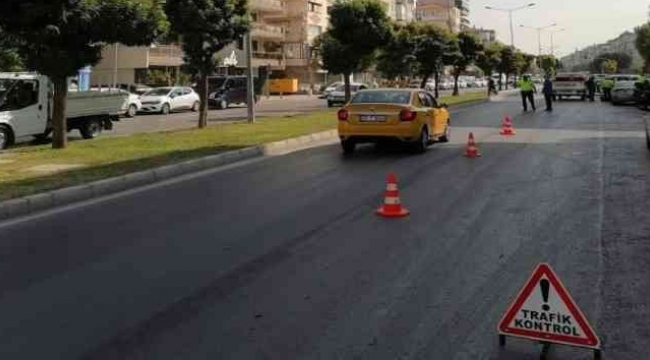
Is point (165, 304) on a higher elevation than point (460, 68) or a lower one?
lower

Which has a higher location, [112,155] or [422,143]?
[422,143]

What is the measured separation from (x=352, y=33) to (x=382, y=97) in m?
16.6

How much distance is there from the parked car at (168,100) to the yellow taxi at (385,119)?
22.0 metres

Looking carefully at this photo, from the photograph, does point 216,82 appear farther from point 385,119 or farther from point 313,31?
point 313,31

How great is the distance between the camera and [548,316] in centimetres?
400

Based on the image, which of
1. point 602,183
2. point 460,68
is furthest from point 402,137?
point 460,68

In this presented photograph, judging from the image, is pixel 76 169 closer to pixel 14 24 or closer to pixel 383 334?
pixel 14 24

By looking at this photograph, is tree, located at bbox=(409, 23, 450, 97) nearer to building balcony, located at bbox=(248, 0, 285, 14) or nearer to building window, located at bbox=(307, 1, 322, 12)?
building balcony, located at bbox=(248, 0, 285, 14)

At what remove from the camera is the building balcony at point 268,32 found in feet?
239

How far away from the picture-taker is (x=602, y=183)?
416 inches

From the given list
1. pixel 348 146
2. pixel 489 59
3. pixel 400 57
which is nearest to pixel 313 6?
pixel 489 59

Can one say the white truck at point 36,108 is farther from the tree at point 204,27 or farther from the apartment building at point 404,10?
the apartment building at point 404,10

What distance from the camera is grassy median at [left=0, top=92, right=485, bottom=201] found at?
10680 mm

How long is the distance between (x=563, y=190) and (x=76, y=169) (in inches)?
312
